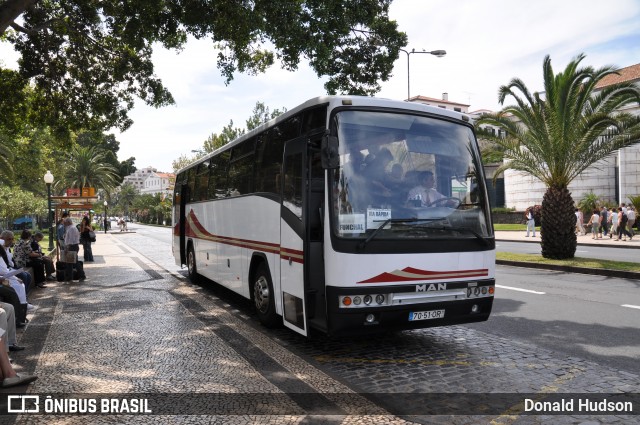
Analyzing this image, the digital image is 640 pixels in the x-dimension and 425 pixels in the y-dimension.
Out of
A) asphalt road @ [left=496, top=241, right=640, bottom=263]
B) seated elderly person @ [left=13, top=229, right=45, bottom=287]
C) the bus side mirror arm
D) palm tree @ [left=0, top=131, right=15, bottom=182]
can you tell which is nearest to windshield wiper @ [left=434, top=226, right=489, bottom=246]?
the bus side mirror arm

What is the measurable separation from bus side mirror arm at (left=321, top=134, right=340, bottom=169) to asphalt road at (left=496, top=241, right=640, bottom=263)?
14782 millimetres

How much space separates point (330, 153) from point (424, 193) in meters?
1.22

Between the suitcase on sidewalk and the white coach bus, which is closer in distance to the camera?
the white coach bus

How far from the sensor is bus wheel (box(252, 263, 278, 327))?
7.14m

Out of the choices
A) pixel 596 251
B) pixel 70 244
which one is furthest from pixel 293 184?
pixel 596 251

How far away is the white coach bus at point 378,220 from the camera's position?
5.38 metres

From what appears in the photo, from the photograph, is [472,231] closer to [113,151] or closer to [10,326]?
[10,326]

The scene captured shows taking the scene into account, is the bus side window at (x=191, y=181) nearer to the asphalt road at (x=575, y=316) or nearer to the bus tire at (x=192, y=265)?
the bus tire at (x=192, y=265)

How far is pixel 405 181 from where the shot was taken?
5648 mm

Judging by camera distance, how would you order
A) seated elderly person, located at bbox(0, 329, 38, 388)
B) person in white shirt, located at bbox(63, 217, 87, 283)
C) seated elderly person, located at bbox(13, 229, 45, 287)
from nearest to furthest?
seated elderly person, located at bbox(0, 329, 38, 388) < seated elderly person, located at bbox(13, 229, 45, 287) < person in white shirt, located at bbox(63, 217, 87, 283)

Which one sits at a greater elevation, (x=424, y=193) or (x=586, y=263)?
(x=424, y=193)

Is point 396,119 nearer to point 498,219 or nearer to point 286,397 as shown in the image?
point 286,397

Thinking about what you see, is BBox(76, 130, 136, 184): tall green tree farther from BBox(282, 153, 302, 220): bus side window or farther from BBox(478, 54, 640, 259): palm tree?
BBox(282, 153, 302, 220): bus side window

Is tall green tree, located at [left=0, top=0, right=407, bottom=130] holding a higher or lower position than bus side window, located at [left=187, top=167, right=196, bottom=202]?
higher
